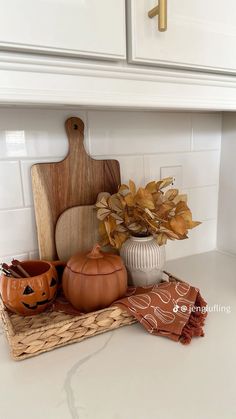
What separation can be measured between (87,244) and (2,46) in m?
0.49

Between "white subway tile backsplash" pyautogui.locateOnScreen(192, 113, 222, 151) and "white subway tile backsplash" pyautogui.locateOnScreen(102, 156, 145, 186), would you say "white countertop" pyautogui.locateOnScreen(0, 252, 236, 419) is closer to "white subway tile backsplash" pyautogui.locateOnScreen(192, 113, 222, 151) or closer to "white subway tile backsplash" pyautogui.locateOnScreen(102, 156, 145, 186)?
"white subway tile backsplash" pyautogui.locateOnScreen(102, 156, 145, 186)

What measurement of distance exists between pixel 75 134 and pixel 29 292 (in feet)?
1.31

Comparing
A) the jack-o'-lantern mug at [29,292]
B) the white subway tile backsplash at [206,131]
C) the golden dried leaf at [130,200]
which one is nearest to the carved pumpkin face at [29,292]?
the jack-o'-lantern mug at [29,292]

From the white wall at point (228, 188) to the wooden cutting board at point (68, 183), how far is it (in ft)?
1.40

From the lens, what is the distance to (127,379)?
1.66 feet

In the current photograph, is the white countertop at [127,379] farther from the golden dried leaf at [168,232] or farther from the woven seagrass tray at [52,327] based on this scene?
the golden dried leaf at [168,232]

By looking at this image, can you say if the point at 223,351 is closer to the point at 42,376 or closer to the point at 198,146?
the point at 42,376

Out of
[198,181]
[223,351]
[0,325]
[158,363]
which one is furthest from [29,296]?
[198,181]

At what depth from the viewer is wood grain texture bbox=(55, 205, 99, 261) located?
30.0 inches

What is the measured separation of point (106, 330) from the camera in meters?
0.63

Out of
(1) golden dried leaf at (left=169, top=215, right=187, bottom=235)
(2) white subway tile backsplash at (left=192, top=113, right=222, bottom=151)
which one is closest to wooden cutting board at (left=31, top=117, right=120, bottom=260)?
(1) golden dried leaf at (left=169, top=215, right=187, bottom=235)

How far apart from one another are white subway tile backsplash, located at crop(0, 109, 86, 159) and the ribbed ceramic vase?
0.29 m

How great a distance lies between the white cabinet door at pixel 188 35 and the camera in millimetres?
531

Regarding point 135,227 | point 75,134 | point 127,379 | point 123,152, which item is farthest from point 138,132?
point 127,379
